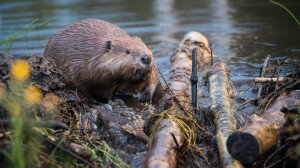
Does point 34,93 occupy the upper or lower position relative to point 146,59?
upper

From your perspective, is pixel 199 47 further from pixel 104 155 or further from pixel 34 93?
pixel 104 155

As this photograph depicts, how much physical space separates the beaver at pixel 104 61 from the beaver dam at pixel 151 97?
0.03 ft

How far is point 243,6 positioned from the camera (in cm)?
1044

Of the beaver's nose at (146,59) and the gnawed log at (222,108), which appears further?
the beaver's nose at (146,59)

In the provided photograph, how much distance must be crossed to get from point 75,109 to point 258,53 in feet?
10.6

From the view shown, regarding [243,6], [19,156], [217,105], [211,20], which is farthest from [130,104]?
[243,6]

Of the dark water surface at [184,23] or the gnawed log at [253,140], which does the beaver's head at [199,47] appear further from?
the gnawed log at [253,140]

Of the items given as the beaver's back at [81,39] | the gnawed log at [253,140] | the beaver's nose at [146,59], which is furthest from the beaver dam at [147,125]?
the beaver's back at [81,39]

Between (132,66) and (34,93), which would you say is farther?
(132,66)

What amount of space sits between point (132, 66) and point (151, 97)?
42 cm

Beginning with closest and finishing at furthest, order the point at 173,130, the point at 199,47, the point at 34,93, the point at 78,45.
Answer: the point at 173,130 → the point at 34,93 → the point at 78,45 → the point at 199,47

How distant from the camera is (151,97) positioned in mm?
4793

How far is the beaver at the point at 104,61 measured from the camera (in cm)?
456

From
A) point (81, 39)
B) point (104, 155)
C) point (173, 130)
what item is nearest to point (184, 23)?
point (81, 39)
